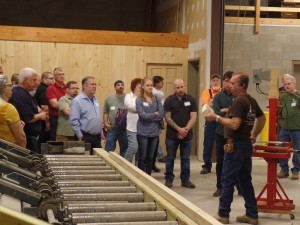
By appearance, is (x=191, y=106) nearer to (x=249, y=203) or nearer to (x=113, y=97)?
(x=113, y=97)

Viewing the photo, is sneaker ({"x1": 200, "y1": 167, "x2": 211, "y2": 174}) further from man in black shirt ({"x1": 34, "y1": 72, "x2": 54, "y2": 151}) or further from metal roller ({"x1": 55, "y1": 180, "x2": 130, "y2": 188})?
metal roller ({"x1": 55, "y1": 180, "x2": 130, "y2": 188})

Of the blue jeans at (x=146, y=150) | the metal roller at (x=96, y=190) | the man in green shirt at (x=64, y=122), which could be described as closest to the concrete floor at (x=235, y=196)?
the blue jeans at (x=146, y=150)

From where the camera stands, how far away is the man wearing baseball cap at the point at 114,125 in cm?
954

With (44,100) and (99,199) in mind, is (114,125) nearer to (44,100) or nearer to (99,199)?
(44,100)

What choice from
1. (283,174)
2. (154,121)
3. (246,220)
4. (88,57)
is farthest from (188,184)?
(88,57)

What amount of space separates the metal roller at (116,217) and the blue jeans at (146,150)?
526cm

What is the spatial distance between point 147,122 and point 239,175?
2.34 m

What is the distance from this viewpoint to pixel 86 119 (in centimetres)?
741

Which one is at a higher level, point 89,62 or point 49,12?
point 49,12

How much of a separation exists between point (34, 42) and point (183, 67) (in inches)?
117

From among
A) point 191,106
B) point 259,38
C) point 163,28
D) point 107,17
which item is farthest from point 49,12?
point 191,106

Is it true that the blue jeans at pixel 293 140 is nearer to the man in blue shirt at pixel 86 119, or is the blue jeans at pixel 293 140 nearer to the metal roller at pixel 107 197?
the man in blue shirt at pixel 86 119

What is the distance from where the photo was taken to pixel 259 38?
12.7 m

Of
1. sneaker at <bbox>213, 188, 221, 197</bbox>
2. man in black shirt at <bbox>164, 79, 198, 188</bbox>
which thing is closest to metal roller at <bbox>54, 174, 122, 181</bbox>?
sneaker at <bbox>213, 188, 221, 197</bbox>
